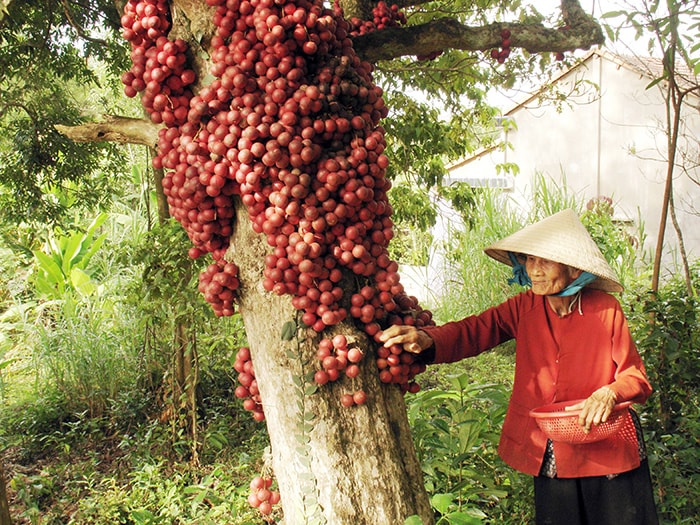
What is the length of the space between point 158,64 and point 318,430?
1063 mm

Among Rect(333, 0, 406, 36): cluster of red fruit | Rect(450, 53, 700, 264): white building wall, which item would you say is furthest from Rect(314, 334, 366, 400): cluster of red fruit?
Rect(450, 53, 700, 264): white building wall

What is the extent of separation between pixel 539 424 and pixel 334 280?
37.2 inches

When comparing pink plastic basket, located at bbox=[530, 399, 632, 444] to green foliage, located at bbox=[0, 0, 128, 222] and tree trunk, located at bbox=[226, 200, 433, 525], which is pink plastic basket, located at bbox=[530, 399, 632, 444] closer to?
tree trunk, located at bbox=[226, 200, 433, 525]

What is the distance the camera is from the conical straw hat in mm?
2072

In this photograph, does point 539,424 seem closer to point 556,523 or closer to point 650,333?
point 556,523

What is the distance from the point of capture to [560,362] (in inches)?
87.0

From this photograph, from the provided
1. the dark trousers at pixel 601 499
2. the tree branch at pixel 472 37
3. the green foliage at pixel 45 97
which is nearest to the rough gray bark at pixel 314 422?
the dark trousers at pixel 601 499

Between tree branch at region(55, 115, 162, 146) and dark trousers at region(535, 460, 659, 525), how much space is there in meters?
1.78

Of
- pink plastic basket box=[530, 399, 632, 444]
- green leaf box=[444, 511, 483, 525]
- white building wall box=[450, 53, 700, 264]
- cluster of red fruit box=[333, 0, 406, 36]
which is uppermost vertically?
white building wall box=[450, 53, 700, 264]

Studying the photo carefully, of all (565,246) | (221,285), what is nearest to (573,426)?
(565,246)

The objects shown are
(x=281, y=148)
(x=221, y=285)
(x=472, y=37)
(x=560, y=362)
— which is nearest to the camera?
(x=281, y=148)

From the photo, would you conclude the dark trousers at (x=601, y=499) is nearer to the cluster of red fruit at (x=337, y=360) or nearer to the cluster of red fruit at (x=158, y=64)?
the cluster of red fruit at (x=337, y=360)

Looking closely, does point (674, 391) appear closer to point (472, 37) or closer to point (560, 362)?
point (560, 362)

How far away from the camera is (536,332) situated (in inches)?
89.5
